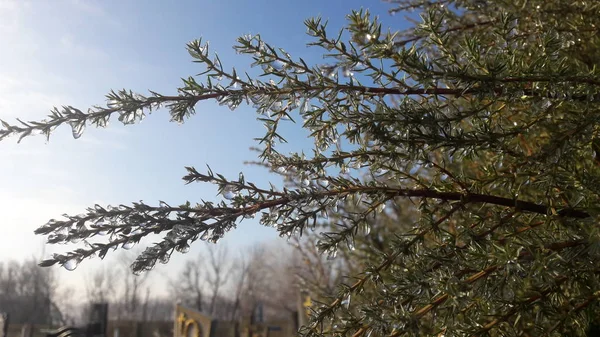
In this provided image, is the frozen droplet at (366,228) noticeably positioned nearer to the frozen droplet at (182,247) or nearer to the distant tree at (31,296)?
the frozen droplet at (182,247)

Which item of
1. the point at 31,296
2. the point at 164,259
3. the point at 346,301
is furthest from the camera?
the point at 31,296

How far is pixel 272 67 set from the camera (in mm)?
1433

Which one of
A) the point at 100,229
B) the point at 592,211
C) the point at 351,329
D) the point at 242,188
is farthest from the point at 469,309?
the point at 100,229

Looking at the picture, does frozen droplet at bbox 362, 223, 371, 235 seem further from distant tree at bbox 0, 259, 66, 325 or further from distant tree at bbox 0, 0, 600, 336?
distant tree at bbox 0, 259, 66, 325

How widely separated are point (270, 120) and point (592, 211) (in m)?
0.85

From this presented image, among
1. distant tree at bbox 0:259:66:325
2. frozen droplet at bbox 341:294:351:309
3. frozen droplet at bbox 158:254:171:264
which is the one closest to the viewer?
frozen droplet at bbox 158:254:171:264

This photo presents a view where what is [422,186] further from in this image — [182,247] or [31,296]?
[31,296]

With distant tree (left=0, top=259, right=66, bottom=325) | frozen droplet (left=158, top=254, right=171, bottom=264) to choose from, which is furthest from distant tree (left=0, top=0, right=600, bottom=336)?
distant tree (left=0, top=259, right=66, bottom=325)

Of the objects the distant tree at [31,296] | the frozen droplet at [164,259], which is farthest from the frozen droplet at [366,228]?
the distant tree at [31,296]

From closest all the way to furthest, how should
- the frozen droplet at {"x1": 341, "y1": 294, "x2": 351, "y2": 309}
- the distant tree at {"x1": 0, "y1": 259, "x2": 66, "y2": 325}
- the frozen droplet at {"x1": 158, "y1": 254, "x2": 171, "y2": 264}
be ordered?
the frozen droplet at {"x1": 158, "y1": 254, "x2": 171, "y2": 264}
the frozen droplet at {"x1": 341, "y1": 294, "x2": 351, "y2": 309}
the distant tree at {"x1": 0, "y1": 259, "x2": 66, "y2": 325}

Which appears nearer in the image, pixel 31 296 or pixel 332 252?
pixel 332 252

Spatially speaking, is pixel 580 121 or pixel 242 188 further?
pixel 242 188

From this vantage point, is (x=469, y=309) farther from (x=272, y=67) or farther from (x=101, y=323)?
(x=101, y=323)

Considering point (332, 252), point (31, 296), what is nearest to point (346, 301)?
point (332, 252)
